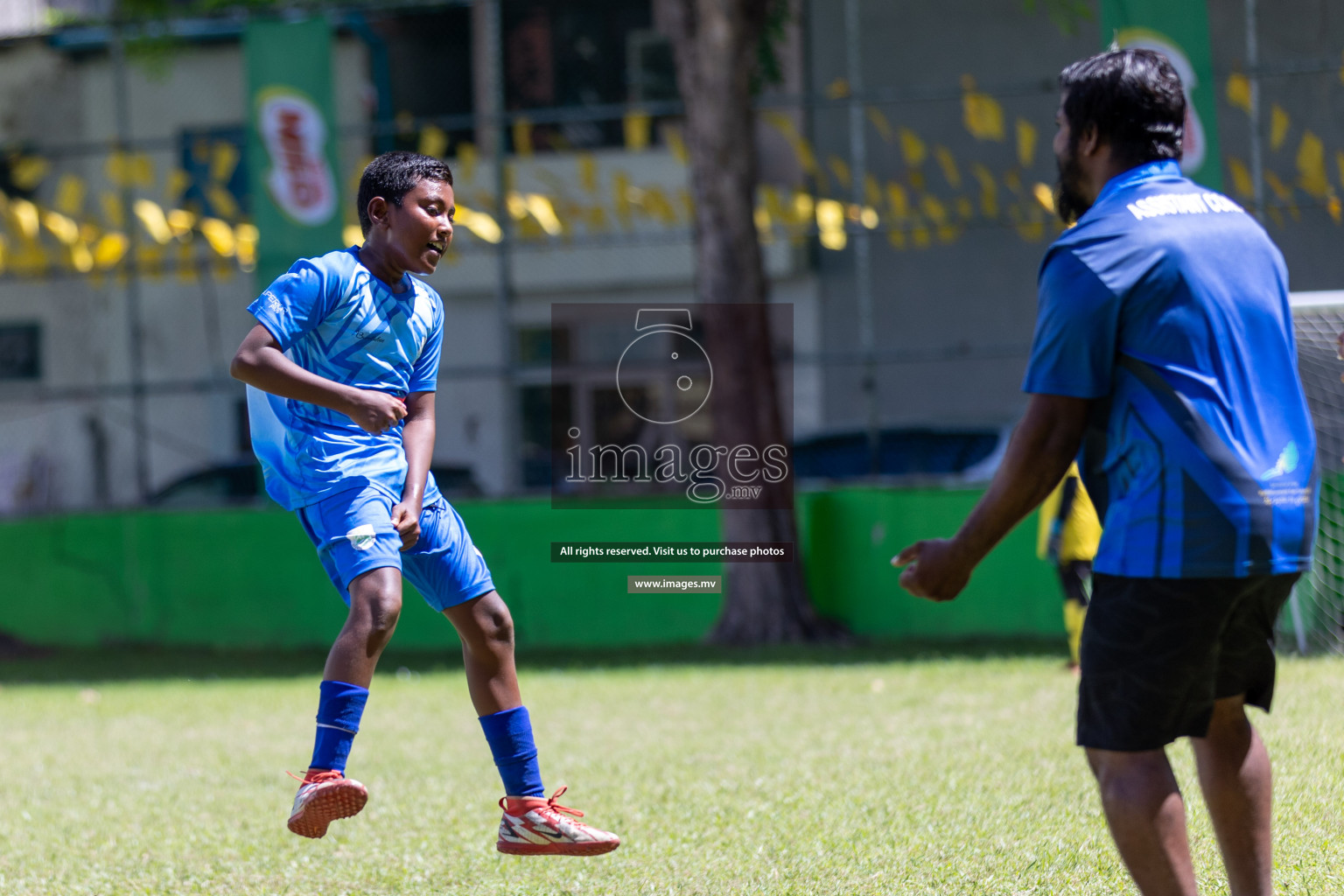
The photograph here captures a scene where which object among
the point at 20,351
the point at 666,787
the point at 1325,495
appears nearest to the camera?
the point at 666,787

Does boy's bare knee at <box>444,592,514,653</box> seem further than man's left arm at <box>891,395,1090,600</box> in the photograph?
Yes

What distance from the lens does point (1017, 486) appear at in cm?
257

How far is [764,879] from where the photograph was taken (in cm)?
387

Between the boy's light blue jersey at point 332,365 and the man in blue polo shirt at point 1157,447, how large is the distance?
1.77 metres

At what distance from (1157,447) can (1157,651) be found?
36 centimetres

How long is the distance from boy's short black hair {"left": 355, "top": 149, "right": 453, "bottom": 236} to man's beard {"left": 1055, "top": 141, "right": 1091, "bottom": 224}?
1765mm

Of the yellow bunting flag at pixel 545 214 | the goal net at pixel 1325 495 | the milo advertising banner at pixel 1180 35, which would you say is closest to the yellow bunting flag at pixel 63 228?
the yellow bunting flag at pixel 545 214

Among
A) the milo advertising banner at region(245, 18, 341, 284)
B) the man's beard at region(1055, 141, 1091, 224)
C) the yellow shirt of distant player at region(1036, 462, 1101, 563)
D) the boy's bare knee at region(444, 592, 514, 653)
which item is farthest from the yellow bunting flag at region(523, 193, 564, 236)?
the man's beard at region(1055, 141, 1091, 224)

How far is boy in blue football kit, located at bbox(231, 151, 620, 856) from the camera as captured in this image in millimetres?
3592

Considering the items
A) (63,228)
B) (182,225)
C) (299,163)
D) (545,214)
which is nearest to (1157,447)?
(299,163)

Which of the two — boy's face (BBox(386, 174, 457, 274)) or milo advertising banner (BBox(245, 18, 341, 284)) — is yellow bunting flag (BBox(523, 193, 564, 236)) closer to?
→ milo advertising banner (BBox(245, 18, 341, 284))

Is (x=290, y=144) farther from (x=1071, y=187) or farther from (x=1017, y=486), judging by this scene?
(x=1017, y=486)

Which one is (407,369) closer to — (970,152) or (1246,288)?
(1246,288)

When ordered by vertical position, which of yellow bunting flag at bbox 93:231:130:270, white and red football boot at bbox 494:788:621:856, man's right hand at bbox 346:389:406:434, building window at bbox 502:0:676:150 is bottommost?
white and red football boot at bbox 494:788:621:856
